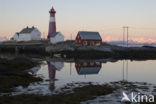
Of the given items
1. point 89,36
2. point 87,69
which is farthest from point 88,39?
point 87,69

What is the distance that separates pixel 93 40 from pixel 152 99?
150ft

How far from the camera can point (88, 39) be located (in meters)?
56.8

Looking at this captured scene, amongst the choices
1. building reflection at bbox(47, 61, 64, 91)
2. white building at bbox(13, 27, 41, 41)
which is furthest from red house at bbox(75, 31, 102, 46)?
building reflection at bbox(47, 61, 64, 91)

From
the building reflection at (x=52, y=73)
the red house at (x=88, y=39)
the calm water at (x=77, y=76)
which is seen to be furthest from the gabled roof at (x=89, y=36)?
the calm water at (x=77, y=76)

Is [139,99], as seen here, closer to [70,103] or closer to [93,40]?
[70,103]

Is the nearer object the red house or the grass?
the grass

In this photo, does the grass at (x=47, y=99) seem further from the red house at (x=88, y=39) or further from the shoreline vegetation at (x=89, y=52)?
the red house at (x=88, y=39)

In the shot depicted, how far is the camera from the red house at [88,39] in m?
56.6

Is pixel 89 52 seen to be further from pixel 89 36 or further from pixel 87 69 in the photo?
pixel 87 69

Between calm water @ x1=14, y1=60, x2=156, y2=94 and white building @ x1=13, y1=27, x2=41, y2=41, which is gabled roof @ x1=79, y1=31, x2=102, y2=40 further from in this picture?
calm water @ x1=14, y1=60, x2=156, y2=94

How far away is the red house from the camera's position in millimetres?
56594

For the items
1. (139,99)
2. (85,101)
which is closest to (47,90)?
(85,101)

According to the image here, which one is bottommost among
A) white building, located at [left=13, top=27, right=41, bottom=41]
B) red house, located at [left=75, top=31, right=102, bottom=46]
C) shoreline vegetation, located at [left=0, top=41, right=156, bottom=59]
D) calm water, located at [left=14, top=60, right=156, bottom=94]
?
calm water, located at [left=14, top=60, right=156, bottom=94]

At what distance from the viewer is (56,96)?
12.0m
